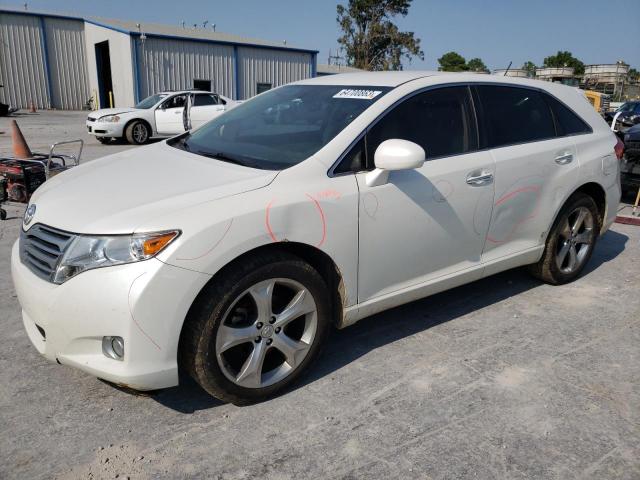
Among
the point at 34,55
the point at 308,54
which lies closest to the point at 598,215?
the point at 308,54

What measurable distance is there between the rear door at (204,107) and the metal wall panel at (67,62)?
64.3 feet

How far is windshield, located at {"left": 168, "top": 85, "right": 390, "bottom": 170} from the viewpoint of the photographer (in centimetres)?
304

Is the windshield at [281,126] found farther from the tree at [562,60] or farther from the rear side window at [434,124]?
the tree at [562,60]

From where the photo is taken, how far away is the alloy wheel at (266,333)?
8.64ft

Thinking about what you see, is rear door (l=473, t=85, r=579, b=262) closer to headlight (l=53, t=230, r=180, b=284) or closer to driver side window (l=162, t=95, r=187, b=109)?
headlight (l=53, t=230, r=180, b=284)

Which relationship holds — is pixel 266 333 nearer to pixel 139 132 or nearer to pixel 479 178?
pixel 479 178

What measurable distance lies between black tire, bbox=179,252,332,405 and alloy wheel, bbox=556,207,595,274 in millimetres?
2484

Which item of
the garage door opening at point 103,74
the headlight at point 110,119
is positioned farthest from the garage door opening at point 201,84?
the headlight at point 110,119

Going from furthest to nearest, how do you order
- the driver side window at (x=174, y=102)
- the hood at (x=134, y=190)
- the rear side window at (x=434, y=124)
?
1. the driver side window at (x=174, y=102)
2. the rear side window at (x=434, y=124)
3. the hood at (x=134, y=190)

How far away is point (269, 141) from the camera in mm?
3285

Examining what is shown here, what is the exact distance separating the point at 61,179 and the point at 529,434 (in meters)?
2.92

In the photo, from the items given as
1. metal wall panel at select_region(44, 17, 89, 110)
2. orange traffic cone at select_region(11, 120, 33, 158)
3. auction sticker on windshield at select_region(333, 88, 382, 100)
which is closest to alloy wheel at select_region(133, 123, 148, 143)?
orange traffic cone at select_region(11, 120, 33, 158)

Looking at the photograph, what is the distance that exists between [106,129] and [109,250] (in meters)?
13.8

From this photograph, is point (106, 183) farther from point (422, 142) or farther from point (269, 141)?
point (422, 142)
